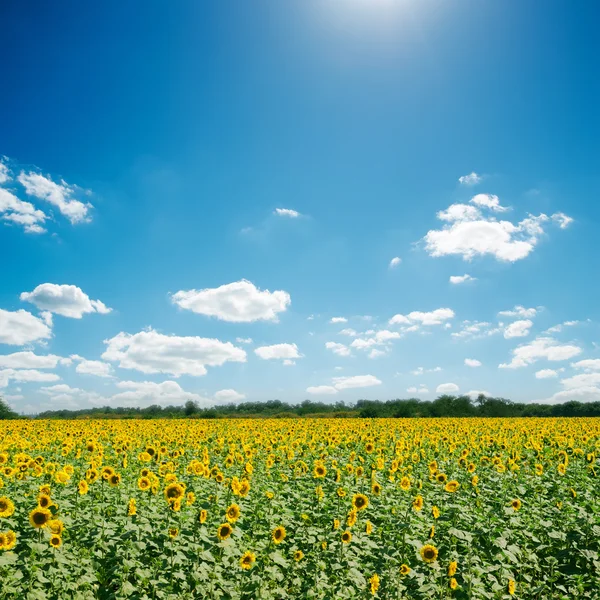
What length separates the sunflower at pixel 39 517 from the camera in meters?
5.92

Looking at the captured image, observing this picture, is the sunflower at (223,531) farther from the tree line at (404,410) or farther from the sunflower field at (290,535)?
the tree line at (404,410)

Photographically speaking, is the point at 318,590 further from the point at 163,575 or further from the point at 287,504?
the point at 287,504

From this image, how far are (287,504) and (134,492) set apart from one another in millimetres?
2858

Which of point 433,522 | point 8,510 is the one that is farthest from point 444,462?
point 8,510

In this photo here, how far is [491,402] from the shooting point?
2302 inches

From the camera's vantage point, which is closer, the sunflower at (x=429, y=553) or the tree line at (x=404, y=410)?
the sunflower at (x=429, y=553)

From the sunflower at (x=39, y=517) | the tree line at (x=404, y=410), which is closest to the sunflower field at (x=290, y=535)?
the sunflower at (x=39, y=517)

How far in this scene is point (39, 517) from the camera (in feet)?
19.5

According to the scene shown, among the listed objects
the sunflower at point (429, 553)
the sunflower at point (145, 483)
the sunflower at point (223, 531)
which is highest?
the sunflower at point (145, 483)

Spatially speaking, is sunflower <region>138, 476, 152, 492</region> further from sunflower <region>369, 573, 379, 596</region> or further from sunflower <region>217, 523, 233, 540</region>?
sunflower <region>369, 573, 379, 596</region>

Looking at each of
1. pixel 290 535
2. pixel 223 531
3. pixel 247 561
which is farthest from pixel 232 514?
pixel 290 535

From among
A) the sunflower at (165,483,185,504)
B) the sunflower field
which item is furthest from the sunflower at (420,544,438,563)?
the sunflower at (165,483,185,504)

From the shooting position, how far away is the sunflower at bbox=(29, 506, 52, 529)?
592 cm

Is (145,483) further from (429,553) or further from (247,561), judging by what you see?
(429,553)
